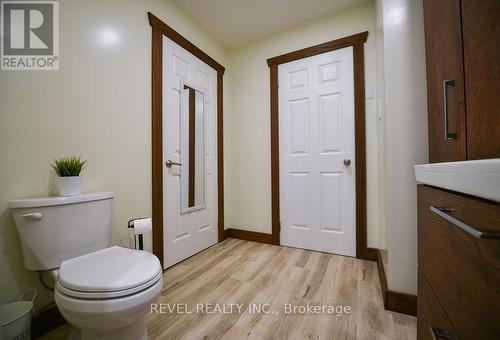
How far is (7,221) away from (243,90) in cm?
222

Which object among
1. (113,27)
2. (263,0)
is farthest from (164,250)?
(263,0)

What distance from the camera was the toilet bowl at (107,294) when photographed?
726 mm

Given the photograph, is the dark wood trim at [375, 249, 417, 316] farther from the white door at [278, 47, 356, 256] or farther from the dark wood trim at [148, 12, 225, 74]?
the dark wood trim at [148, 12, 225, 74]

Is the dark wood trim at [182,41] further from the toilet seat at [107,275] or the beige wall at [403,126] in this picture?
the toilet seat at [107,275]

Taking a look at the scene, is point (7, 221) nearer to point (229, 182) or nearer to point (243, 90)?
point (229, 182)

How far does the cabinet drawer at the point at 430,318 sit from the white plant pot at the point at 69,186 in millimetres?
1534

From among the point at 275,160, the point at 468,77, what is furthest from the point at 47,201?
the point at 275,160

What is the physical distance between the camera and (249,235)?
94.4 inches

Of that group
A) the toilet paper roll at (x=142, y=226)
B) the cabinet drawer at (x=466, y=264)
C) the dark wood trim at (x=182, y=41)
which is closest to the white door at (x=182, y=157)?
the dark wood trim at (x=182, y=41)

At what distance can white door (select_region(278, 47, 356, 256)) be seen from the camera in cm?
192

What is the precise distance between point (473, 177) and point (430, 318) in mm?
511

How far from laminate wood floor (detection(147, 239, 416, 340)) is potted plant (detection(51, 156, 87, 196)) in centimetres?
82

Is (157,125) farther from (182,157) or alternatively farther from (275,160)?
(275,160)

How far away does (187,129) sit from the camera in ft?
6.36
